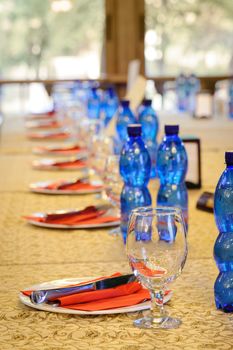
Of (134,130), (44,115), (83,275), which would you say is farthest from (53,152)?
(44,115)

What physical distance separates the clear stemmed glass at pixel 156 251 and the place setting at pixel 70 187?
5.18ft

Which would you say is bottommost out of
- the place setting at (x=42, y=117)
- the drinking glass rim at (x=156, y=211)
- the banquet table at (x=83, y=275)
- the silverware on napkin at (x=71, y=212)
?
the banquet table at (x=83, y=275)

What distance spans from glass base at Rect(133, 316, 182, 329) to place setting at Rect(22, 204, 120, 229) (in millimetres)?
931

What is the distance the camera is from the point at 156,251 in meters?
1.43

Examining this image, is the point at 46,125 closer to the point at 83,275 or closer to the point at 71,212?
the point at 71,212

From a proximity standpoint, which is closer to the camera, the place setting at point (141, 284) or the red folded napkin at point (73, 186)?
the place setting at point (141, 284)

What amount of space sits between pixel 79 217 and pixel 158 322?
1.04 metres

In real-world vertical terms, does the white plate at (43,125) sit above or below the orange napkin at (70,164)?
above

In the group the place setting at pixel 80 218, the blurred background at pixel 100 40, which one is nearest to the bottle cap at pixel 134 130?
the place setting at pixel 80 218

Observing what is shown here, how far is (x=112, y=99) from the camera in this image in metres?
5.28

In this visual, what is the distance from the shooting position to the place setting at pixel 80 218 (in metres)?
2.42

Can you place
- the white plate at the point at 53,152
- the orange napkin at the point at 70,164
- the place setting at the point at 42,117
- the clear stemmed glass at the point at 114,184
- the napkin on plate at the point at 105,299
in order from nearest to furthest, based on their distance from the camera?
the napkin on plate at the point at 105,299 → the clear stemmed glass at the point at 114,184 → the orange napkin at the point at 70,164 → the white plate at the point at 53,152 → the place setting at the point at 42,117

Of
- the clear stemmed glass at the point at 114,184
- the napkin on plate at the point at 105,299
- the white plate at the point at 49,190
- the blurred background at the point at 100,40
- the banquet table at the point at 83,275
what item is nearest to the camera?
the banquet table at the point at 83,275

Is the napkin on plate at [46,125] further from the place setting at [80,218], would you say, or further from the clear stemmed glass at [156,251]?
the clear stemmed glass at [156,251]
